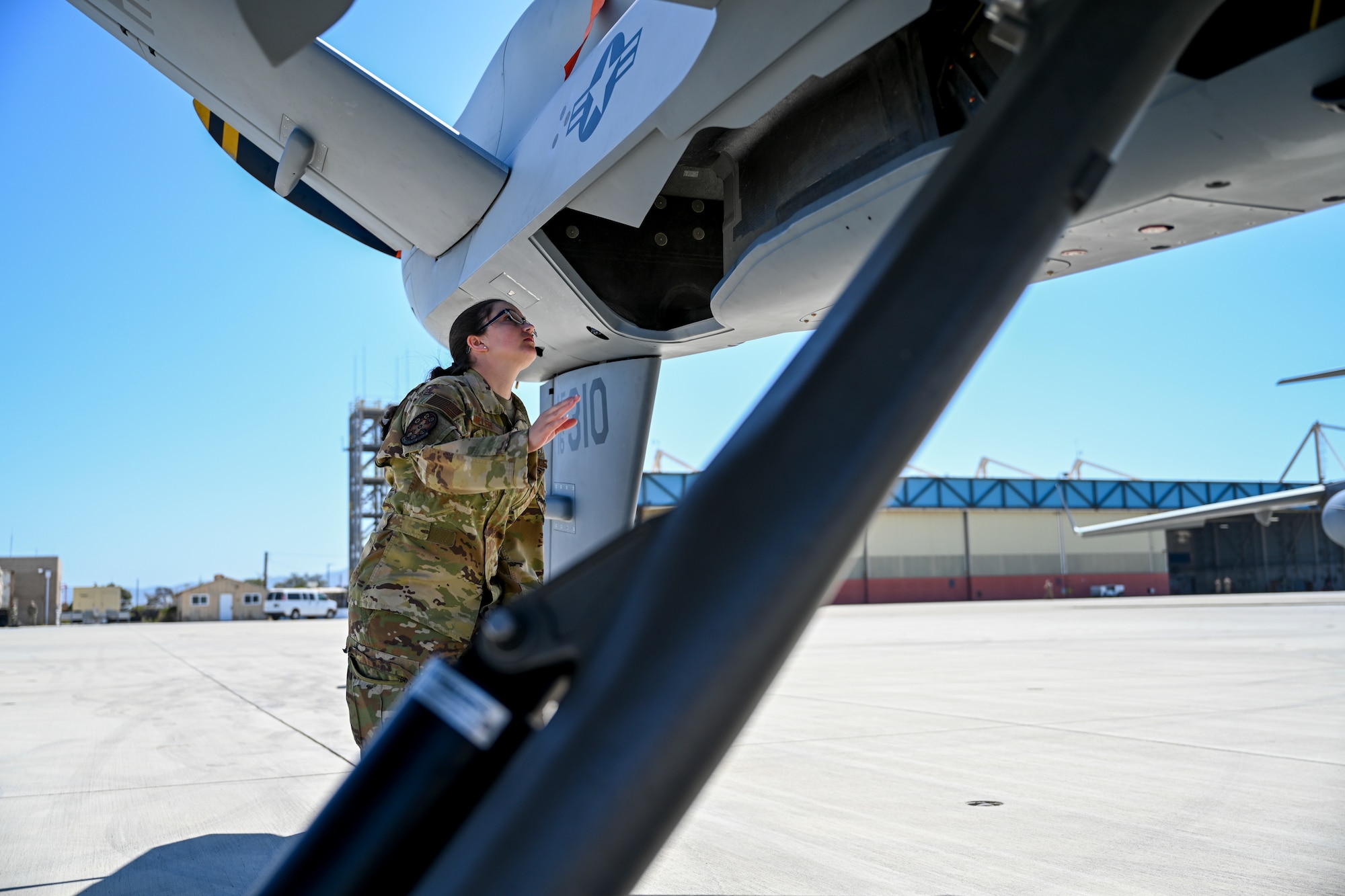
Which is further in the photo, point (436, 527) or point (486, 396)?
point (486, 396)

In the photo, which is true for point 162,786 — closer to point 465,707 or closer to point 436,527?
point 436,527

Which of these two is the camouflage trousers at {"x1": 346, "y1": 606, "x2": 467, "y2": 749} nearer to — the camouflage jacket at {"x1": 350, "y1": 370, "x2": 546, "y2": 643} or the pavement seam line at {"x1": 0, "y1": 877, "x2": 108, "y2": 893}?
the camouflage jacket at {"x1": 350, "y1": 370, "x2": 546, "y2": 643}

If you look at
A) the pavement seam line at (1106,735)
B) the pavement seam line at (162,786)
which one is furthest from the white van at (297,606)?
the pavement seam line at (162,786)

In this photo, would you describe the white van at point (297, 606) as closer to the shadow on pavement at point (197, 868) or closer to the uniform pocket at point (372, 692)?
the shadow on pavement at point (197, 868)

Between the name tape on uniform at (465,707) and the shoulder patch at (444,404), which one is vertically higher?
the shoulder patch at (444,404)

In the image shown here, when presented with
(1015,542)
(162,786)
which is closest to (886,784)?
(162,786)

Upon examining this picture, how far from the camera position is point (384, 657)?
2361 mm

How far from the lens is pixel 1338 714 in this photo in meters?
5.37

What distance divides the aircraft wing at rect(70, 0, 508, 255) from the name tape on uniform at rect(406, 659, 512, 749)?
128 inches

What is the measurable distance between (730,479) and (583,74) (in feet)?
9.54

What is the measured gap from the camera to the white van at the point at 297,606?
136 feet

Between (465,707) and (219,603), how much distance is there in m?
49.4

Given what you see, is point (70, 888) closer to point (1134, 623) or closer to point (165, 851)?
point (165, 851)

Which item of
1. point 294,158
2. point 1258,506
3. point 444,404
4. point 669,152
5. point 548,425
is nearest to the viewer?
point 548,425
